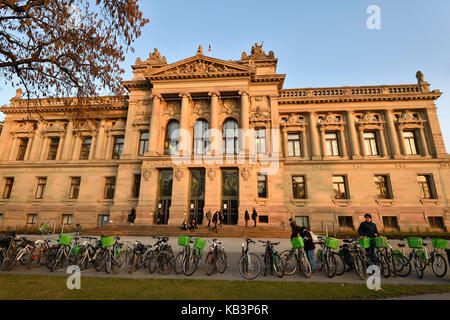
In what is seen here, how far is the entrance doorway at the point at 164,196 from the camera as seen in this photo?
25.1 m

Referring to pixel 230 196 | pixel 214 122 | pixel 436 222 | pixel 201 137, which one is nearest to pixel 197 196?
pixel 230 196

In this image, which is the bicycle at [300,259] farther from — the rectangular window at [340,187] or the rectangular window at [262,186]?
the rectangular window at [340,187]

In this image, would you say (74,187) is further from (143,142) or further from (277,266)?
(277,266)

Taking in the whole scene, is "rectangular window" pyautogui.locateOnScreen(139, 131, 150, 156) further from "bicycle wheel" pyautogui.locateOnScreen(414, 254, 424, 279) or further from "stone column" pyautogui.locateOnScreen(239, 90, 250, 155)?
"bicycle wheel" pyautogui.locateOnScreen(414, 254, 424, 279)

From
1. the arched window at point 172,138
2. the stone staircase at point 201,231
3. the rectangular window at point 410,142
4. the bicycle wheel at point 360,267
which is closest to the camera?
the bicycle wheel at point 360,267

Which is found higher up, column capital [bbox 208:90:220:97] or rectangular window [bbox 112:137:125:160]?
column capital [bbox 208:90:220:97]

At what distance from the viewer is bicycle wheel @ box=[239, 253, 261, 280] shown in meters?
8.22

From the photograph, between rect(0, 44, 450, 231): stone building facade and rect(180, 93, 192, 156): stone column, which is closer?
rect(0, 44, 450, 231): stone building facade

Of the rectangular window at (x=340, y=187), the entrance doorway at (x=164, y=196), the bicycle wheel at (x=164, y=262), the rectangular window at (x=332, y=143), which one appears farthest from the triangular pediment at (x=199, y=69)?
the bicycle wheel at (x=164, y=262)

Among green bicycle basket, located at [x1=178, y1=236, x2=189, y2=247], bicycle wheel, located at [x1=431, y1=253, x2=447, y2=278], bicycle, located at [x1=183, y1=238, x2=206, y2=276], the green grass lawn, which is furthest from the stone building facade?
the green grass lawn

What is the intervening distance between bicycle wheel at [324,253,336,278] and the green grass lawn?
1.00 metres

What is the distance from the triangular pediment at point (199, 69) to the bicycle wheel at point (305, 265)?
22.8 metres
